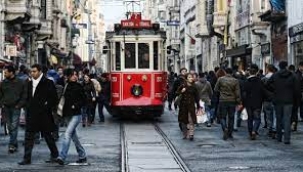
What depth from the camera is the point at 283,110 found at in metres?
17.6

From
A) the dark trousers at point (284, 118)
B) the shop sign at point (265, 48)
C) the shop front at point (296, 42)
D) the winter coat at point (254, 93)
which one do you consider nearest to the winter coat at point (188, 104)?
the winter coat at point (254, 93)

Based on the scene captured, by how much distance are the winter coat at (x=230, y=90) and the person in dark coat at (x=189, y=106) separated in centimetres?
75

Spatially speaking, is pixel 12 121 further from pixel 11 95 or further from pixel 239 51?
pixel 239 51

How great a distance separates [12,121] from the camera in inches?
648

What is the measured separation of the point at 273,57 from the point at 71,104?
25.7 metres

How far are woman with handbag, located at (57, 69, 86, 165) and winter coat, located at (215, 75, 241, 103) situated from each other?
567cm

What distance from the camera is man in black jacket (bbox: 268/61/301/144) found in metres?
17.5

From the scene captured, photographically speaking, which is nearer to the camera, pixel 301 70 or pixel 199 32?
pixel 301 70

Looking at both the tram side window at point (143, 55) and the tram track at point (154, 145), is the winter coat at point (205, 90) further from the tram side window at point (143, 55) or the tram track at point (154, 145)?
the tram side window at point (143, 55)

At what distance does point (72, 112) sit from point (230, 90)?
19.9 ft

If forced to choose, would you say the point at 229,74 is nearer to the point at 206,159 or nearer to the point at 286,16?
the point at 206,159

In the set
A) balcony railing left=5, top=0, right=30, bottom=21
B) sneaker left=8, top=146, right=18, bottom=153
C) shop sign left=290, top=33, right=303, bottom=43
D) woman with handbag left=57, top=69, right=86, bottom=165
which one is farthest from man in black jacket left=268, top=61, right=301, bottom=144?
balcony railing left=5, top=0, right=30, bottom=21

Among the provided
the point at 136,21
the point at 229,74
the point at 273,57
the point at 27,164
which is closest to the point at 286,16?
the point at 273,57

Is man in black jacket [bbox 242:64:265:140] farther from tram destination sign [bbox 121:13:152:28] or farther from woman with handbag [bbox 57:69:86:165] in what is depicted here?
tram destination sign [bbox 121:13:152:28]
